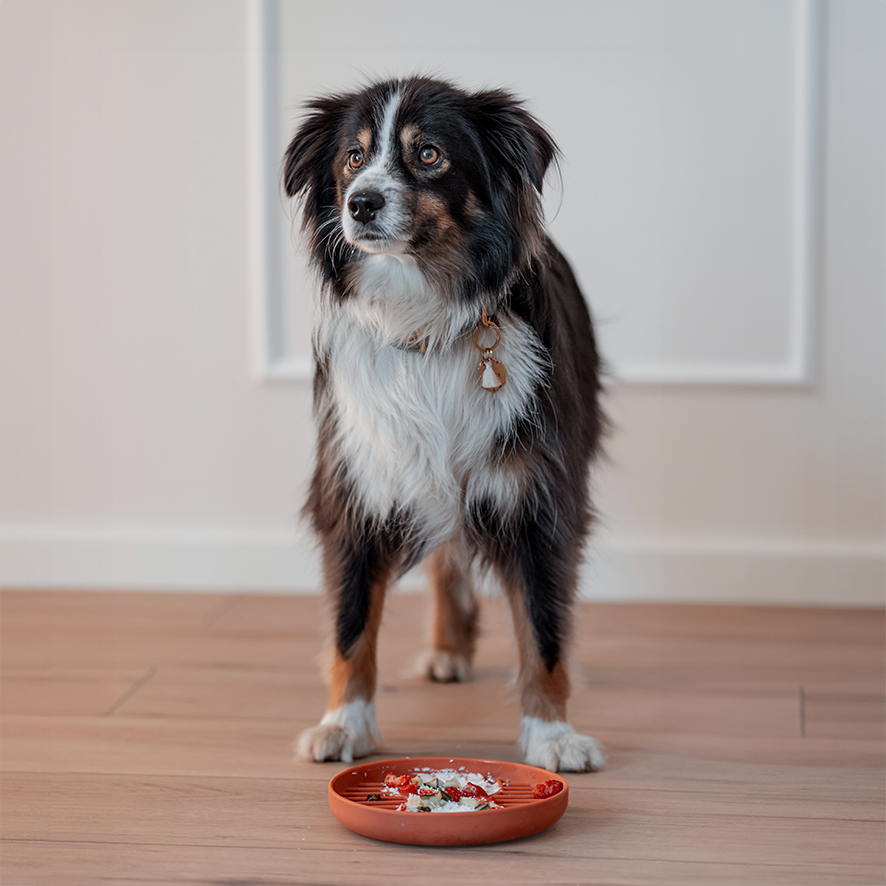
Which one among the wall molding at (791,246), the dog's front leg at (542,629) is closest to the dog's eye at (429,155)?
the dog's front leg at (542,629)

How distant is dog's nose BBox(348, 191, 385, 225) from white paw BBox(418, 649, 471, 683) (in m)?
1.12

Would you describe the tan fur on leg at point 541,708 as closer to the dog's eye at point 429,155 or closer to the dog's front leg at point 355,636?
the dog's front leg at point 355,636

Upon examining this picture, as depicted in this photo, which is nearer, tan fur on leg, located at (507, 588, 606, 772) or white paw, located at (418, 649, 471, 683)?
tan fur on leg, located at (507, 588, 606, 772)

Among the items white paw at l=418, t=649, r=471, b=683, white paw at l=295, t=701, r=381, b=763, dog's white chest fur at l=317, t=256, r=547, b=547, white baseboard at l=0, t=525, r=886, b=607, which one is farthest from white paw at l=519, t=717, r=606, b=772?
white baseboard at l=0, t=525, r=886, b=607

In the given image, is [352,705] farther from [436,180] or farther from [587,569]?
[587,569]

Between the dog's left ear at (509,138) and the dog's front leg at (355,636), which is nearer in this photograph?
the dog's left ear at (509,138)

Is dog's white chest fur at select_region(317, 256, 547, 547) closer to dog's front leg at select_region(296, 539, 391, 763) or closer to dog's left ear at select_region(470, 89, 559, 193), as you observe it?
dog's front leg at select_region(296, 539, 391, 763)

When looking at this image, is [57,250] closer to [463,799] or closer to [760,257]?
[760,257]

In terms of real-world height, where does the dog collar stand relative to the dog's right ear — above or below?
below

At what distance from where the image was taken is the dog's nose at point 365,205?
1750mm

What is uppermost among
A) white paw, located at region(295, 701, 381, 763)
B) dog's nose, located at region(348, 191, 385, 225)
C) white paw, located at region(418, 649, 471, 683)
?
dog's nose, located at region(348, 191, 385, 225)

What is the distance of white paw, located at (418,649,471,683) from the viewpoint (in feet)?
8.07

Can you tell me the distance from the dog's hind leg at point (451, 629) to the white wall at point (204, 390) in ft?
2.31

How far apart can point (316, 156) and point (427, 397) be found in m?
0.50
